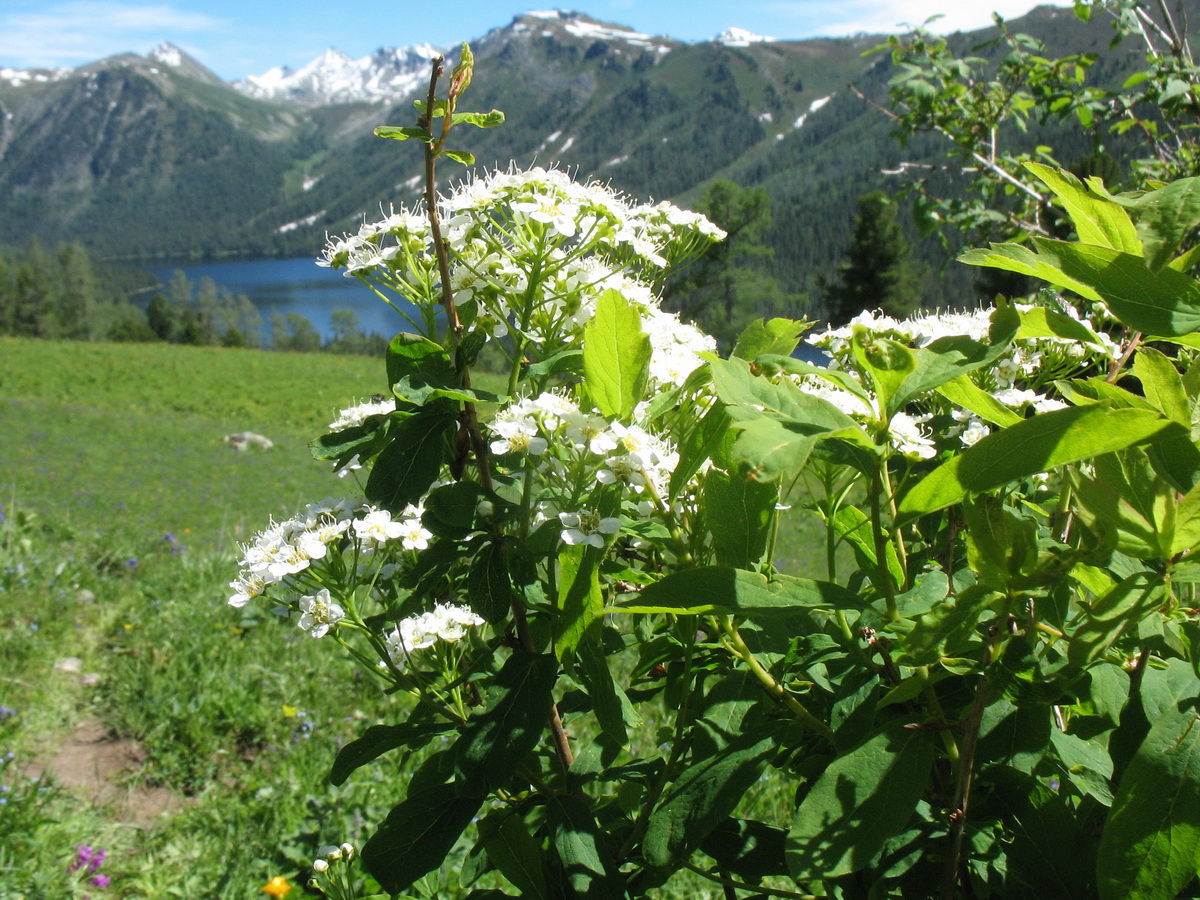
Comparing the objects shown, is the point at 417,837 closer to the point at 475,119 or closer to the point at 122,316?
the point at 475,119

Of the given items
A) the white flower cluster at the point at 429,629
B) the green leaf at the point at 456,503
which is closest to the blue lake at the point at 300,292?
the white flower cluster at the point at 429,629

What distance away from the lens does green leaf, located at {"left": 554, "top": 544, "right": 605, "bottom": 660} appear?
0.97 meters

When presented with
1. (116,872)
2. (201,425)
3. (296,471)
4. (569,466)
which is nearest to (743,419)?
(569,466)

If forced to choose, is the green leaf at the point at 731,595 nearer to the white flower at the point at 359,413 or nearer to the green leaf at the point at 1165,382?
the green leaf at the point at 1165,382

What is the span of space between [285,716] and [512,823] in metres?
3.93

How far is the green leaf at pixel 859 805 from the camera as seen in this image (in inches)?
32.5

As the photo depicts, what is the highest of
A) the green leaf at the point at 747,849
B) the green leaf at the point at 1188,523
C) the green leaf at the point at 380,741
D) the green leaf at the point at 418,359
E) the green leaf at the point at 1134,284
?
the green leaf at the point at 1134,284

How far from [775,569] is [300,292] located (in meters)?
163

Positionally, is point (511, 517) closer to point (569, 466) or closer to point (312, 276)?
point (569, 466)

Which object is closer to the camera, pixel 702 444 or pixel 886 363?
pixel 886 363

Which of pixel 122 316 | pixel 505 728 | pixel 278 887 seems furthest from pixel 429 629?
pixel 122 316

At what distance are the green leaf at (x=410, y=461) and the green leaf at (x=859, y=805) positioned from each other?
67cm

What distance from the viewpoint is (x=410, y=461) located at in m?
1.19

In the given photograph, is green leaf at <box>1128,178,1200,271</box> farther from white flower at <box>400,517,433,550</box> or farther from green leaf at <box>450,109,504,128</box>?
white flower at <box>400,517,433,550</box>
